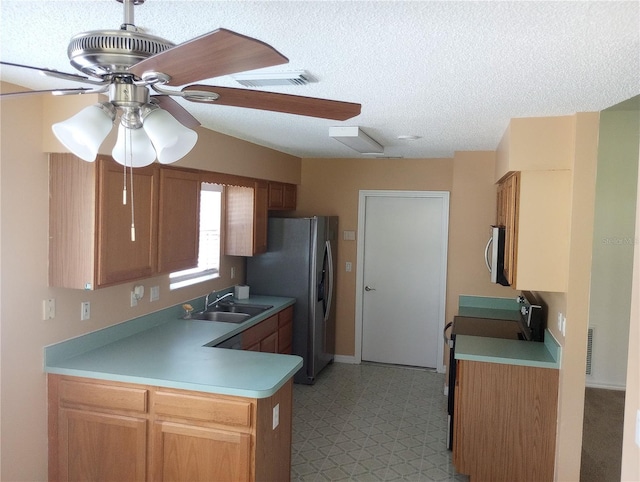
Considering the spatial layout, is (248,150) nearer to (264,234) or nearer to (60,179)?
(264,234)

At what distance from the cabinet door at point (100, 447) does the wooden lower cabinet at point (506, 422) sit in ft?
6.26

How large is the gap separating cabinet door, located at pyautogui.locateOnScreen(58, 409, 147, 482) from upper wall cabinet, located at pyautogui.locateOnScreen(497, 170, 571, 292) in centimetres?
231

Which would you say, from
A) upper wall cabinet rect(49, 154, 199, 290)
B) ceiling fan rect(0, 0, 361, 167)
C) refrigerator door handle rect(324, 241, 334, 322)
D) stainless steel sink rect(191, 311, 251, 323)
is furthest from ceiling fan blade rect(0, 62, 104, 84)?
refrigerator door handle rect(324, 241, 334, 322)

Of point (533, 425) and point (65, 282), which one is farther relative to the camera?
point (533, 425)

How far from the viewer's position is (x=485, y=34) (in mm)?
1668

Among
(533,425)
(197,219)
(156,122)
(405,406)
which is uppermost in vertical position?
(156,122)

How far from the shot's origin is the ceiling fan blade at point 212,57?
3.15ft

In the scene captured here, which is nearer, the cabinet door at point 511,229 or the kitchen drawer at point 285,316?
the cabinet door at point 511,229

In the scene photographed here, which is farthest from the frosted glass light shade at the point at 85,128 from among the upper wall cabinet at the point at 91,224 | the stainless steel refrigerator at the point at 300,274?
the stainless steel refrigerator at the point at 300,274

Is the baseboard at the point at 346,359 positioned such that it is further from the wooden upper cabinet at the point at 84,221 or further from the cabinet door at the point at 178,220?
the wooden upper cabinet at the point at 84,221

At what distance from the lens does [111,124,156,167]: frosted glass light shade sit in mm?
1462

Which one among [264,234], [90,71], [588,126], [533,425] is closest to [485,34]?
[90,71]

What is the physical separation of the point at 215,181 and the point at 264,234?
3.56ft

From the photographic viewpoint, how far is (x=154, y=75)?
1.17 metres
